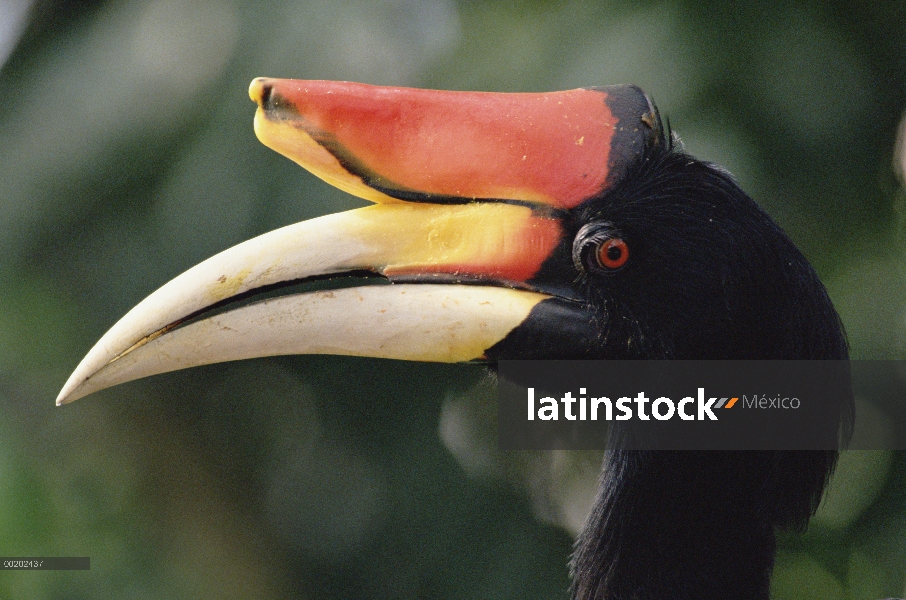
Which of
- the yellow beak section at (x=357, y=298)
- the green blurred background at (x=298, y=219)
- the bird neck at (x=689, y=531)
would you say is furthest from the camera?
the green blurred background at (x=298, y=219)

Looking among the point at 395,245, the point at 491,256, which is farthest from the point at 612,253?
the point at 395,245

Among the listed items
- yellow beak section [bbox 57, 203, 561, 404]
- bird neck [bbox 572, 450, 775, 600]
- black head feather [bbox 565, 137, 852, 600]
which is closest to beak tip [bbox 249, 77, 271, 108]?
yellow beak section [bbox 57, 203, 561, 404]

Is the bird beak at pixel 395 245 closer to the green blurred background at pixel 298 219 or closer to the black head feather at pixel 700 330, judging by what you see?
the black head feather at pixel 700 330

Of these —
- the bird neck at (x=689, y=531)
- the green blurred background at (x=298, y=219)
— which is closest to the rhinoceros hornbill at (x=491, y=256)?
the bird neck at (x=689, y=531)

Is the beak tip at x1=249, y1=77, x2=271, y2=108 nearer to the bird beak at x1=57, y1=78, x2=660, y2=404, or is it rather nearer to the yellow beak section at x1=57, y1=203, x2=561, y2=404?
the bird beak at x1=57, y1=78, x2=660, y2=404

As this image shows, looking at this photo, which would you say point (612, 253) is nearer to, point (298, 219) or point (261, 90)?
point (261, 90)

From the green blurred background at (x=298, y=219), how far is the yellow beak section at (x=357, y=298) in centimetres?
119

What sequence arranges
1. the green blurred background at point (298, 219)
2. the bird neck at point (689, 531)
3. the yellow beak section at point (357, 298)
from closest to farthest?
the yellow beak section at point (357, 298)
the bird neck at point (689, 531)
the green blurred background at point (298, 219)

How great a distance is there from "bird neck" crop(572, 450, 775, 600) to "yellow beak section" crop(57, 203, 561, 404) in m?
0.36

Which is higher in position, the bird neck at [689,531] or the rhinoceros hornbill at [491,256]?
the rhinoceros hornbill at [491,256]

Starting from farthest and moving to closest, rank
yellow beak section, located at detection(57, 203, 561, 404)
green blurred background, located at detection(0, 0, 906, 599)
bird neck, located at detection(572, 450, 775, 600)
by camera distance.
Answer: green blurred background, located at detection(0, 0, 906, 599) → bird neck, located at detection(572, 450, 775, 600) → yellow beak section, located at detection(57, 203, 561, 404)

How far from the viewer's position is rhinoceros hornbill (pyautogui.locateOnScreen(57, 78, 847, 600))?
45.2 inches

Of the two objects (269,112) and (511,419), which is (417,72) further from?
(269,112)

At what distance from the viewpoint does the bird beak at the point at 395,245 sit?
3.75 feet
